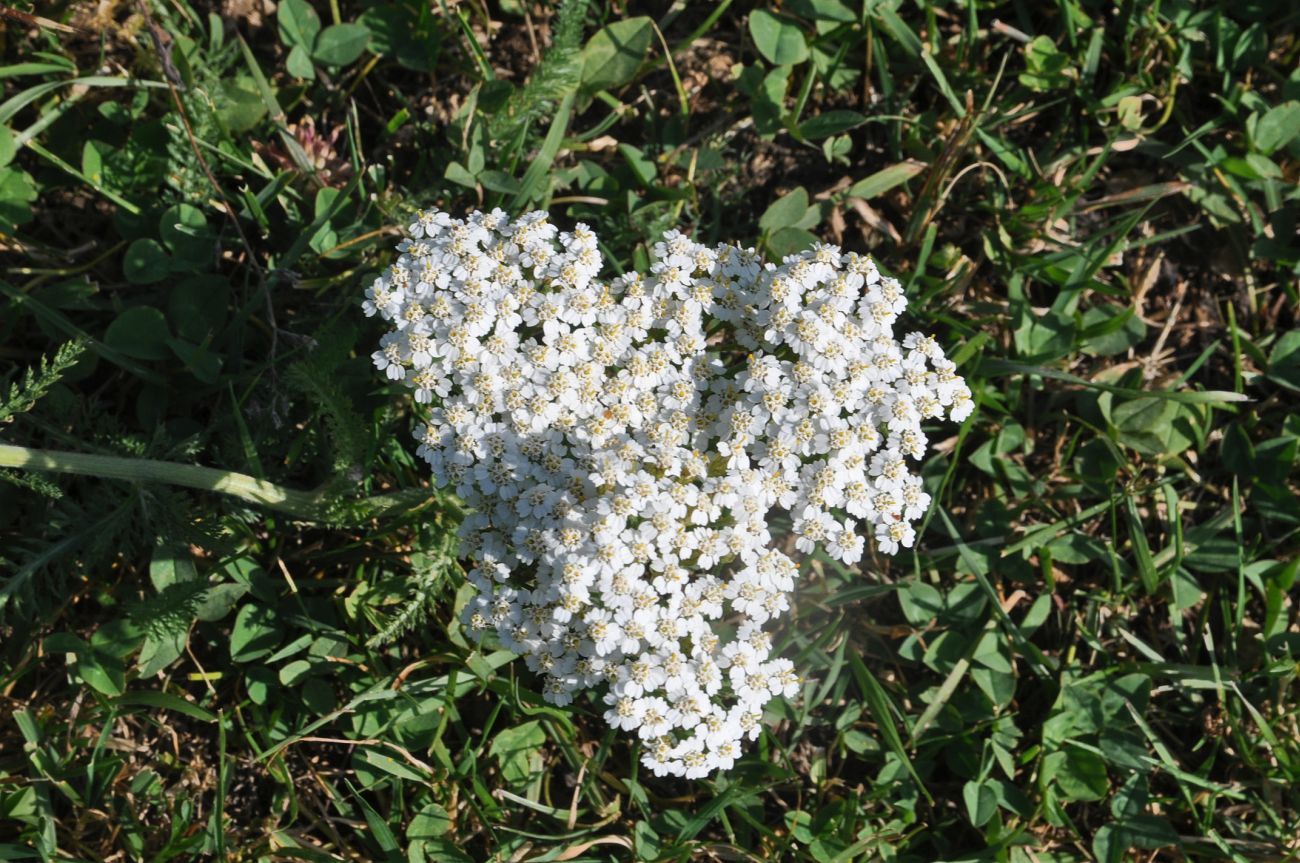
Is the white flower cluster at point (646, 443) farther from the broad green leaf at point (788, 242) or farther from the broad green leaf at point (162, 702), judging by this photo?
the broad green leaf at point (162, 702)

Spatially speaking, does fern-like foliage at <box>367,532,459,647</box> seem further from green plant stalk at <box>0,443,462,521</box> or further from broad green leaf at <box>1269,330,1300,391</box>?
broad green leaf at <box>1269,330,1300,391</box>

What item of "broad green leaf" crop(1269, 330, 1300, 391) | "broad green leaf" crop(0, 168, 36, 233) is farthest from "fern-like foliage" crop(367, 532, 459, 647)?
"broad green leaf" crop(1269, 330, 1300, 391)

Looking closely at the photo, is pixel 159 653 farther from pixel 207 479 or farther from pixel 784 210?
pixel 784 210

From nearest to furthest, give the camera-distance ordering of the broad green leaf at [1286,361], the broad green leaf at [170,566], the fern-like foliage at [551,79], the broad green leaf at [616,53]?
the broad green leaf at [170,566]
the fern-like foliage at [551,79]
the broad green leaf at [616,53]
the broad green leaf at [1286,361]

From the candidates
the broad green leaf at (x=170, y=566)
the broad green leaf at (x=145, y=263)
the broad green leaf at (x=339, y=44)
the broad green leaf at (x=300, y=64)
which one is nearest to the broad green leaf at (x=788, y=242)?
the broad green leaf at (x=339, y=44)

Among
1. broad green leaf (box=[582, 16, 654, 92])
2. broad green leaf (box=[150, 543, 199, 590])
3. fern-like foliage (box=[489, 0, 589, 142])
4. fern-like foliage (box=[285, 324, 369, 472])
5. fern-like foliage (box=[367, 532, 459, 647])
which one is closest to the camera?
fern-like foliage (box=[285, 324, 369, 472])

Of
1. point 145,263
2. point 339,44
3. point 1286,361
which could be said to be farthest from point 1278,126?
point 145,263
